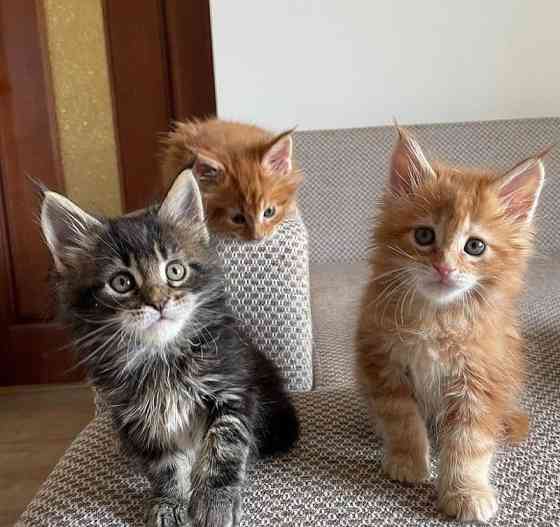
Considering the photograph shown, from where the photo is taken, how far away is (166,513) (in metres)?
0.87

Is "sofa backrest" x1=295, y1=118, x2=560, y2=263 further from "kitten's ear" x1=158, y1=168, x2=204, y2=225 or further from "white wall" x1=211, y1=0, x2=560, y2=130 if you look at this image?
"kitten's ear" x1=158, y1=168, x2=204, y2=225

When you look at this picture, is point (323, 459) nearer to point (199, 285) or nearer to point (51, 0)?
point (199, 285)

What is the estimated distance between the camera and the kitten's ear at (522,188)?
93 cm

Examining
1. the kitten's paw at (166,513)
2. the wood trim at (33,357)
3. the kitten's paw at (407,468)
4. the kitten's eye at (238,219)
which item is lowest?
the wood trim at (33,357)

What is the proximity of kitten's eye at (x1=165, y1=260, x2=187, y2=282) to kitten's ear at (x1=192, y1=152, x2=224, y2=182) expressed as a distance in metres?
0.65

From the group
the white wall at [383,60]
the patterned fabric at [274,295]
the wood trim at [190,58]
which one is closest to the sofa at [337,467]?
the patterned fabric at [274,295]

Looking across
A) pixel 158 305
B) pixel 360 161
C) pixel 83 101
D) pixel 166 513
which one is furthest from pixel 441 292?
pixel 83 101

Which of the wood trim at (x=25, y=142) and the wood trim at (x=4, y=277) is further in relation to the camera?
the wood trim at (x=4, y=277)

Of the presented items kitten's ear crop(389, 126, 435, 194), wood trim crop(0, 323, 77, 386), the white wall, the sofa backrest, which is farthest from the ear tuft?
wood trim crop(0, 323, 77, 386)

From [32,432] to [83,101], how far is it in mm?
1390

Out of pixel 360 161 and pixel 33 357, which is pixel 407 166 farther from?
pixel 33 357

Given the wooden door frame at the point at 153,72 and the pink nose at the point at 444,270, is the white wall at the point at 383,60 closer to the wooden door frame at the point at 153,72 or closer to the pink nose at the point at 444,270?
the wooden door frame at the point at 153,72

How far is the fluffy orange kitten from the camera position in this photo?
0.92 metres

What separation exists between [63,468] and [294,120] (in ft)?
5.67
